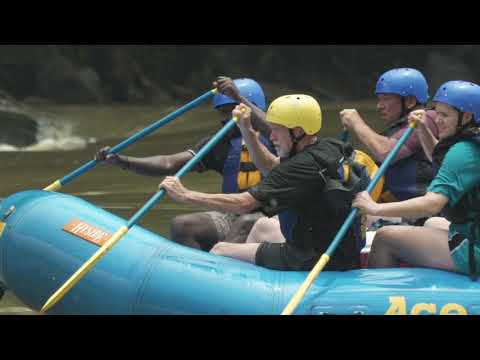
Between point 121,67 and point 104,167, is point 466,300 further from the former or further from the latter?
point 121,67

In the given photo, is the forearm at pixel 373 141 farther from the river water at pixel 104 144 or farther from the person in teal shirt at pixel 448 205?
the river water at pixel 104 144

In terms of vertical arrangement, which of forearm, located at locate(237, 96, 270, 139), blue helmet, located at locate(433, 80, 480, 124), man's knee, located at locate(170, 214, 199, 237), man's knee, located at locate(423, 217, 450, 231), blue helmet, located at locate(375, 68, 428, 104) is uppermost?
blue helmet, located at locate(375, 68, 428, 104)

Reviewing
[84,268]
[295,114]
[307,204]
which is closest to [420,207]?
[307,204]

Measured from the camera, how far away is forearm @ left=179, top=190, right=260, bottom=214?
5.57 metres

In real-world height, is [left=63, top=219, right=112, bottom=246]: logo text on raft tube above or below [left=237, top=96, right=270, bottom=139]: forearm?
below

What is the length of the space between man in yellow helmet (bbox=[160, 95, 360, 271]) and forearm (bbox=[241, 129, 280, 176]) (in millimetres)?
589

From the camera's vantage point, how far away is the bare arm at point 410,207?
17.3 ft

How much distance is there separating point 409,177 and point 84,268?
2.05 m

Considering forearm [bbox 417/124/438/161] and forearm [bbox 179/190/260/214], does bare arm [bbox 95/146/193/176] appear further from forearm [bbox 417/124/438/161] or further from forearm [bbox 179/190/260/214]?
forearm [bbox 417/124/438/161]

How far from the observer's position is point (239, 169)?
270 inches

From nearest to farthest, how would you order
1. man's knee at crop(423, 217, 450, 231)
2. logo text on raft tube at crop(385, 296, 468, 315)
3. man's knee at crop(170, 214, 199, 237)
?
1. logo text on raft tube at crop(385, 296, 468, 315)
2. man's knee at crop(423, 217, 450, 231)
3. man's knee at crop(170, 214, 199, 237)

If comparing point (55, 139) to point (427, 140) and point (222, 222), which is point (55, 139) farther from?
point (427, 140)

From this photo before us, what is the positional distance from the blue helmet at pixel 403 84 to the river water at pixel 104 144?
276 cm

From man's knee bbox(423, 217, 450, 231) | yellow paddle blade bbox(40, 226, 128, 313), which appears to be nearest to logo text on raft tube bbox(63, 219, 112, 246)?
yellow paddle blade bbox(40, 226, 128, 313)
